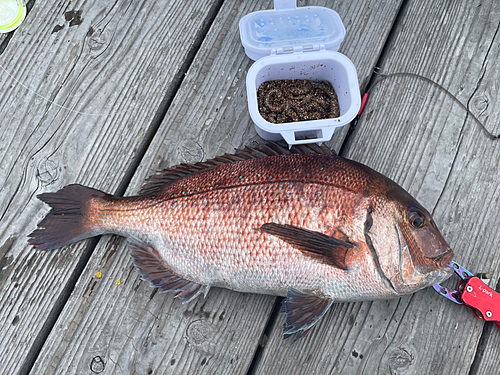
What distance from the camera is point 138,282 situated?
1505 millimetres

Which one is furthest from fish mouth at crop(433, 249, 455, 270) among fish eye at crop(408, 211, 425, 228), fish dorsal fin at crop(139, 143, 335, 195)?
fish dorsal fin at crop(139, 143, 335, 195)

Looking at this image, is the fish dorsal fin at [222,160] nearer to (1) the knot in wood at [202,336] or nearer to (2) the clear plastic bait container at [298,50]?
(2) the clear plastic bait container at [298,50]

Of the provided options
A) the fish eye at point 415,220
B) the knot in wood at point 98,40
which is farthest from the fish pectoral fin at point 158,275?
the knot in wood at point 98,40

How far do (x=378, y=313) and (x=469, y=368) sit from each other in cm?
Result: 44

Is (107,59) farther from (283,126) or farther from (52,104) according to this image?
(283,126)

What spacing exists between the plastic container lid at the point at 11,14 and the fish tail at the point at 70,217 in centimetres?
85

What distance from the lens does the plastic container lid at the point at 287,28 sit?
5.07 feet

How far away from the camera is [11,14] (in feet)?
5.44

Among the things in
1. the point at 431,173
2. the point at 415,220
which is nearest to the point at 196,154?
the point at 415,220

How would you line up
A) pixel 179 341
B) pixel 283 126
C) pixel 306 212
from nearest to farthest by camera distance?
pixel 306 212, pixel 283 126, pixel 179 341

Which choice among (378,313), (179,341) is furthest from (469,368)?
(179,341)

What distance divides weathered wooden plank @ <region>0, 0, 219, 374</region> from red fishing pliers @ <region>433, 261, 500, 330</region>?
1.49m

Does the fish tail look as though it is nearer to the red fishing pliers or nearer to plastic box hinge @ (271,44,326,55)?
plastic box hinge @ (271,44,326,55)

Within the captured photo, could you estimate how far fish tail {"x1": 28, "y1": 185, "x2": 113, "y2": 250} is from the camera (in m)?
1.42
